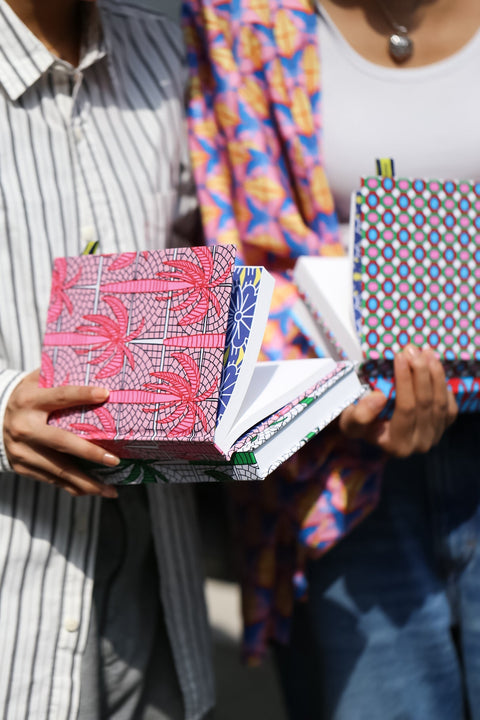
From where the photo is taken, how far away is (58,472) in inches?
39.7

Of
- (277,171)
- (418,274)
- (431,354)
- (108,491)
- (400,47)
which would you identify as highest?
(400,47)

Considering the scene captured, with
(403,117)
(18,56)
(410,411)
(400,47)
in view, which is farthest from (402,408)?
(18,56)

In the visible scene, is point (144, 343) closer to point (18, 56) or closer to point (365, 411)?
point (365, 411)


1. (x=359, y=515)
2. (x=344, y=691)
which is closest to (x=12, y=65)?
(x=359, y=515)

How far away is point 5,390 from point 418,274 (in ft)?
1.84

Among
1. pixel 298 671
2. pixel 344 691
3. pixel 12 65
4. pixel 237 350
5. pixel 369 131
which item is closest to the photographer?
pixel 237 350

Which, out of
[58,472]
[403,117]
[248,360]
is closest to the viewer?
[248,360]

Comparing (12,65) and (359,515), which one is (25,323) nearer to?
(12,65)

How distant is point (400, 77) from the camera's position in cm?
125

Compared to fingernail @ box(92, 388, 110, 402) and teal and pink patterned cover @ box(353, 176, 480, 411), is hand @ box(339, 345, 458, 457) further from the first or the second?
fingernail @ box(92, 388, 110, 402)

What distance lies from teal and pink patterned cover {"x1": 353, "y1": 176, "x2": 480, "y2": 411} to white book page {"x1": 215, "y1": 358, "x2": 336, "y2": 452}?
0.13 meters

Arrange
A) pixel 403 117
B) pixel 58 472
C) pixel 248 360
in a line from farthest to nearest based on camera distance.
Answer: pixel 403 117 < pixel 58 472 < pixel 248 360

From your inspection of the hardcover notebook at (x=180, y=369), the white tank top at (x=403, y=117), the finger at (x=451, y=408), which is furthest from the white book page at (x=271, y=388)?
the white tank top at (x=403, y=117)

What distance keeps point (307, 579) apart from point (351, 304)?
19.7 inches
